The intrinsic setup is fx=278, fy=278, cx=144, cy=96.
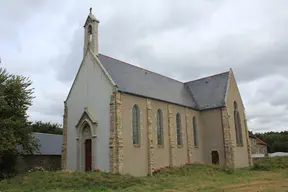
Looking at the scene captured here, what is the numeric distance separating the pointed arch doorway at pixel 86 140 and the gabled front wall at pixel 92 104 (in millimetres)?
365

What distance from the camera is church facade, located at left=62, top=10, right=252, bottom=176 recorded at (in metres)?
22.0

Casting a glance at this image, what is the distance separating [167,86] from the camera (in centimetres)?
3109

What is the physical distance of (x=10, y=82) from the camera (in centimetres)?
2203

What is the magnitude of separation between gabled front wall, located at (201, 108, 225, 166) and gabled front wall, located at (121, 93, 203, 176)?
1.11 m

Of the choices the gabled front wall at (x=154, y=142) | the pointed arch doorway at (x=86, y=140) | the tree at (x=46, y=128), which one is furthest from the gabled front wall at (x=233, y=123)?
the tree at (x=46, y=128)

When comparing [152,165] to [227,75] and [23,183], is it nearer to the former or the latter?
[23,183]

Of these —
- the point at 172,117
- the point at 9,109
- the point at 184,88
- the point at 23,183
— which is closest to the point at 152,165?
the point at 172,117

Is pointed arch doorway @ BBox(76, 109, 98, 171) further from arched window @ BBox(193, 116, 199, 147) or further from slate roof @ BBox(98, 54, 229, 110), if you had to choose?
arched window @ BBox(193, 116, 199, 147)

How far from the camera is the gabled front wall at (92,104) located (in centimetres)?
2186

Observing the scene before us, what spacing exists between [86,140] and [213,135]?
14514 mm

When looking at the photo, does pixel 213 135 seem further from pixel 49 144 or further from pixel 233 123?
pixel 49 144

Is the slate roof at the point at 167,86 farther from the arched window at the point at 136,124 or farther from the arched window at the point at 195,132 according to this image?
the arched window at the point at 195,132

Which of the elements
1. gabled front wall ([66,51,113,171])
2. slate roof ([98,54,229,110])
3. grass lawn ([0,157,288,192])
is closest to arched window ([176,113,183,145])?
slate roof ([98,54,229,110])

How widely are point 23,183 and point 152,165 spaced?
10.2 m
